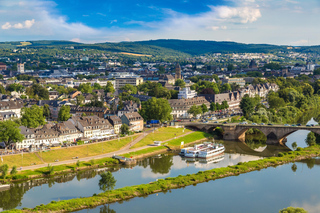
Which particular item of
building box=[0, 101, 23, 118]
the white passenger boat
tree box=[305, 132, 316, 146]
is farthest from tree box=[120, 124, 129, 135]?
tree box=[305, 132, 316, 146]

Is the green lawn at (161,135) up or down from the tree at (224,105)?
down

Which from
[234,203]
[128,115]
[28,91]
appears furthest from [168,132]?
[28,91]

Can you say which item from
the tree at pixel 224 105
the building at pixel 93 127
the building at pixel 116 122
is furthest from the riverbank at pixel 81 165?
the tree at pixel 224 105

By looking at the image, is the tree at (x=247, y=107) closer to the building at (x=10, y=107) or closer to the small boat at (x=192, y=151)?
the small boat at (x=192, y=151)

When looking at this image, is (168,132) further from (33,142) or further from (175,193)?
(175,193)

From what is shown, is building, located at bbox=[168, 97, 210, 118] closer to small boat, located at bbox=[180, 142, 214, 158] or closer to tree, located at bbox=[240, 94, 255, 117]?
tree, located at bbox=[240, 94, 255, 117]

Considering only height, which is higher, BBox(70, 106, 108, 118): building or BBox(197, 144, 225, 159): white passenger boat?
BBox(70, 106, 108, 118): building
